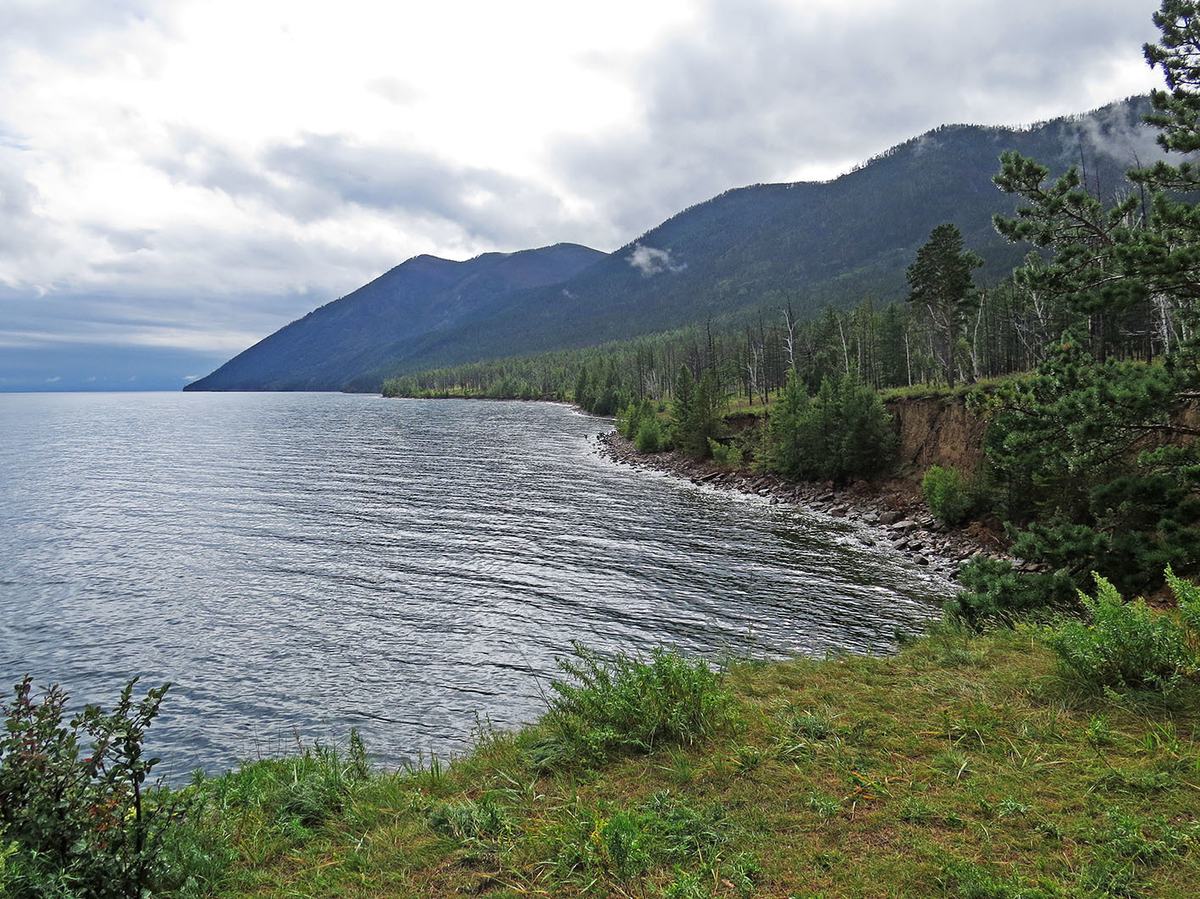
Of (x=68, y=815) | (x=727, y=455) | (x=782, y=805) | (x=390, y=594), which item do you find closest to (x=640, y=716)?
(x=782, y=805)

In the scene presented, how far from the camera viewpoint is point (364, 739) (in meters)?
13.2

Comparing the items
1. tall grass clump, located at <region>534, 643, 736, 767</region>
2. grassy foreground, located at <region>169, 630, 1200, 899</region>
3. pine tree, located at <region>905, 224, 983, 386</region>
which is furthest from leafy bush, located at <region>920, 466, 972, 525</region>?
tall grass clump, located at <region>534, 643, 736, 767</region>

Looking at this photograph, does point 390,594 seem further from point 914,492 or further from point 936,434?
point 936,434

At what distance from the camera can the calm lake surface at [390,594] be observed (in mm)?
15375

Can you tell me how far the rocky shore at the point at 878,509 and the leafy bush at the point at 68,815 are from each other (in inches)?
1011

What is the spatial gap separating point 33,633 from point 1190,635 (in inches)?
1156

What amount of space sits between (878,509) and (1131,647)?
3288 cm

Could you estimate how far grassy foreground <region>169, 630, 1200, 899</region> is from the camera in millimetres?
4836

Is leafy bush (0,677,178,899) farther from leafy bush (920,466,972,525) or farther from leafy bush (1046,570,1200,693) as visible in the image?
leafy bush (920,466,972,525)

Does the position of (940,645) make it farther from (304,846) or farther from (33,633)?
(33,633)

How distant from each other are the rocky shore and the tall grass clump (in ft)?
65.3

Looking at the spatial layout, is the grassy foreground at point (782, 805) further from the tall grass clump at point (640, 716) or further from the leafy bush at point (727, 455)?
the leafy bush at point (727, 455)

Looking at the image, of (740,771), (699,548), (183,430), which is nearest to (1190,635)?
(740,771)

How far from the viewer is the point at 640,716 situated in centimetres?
796
